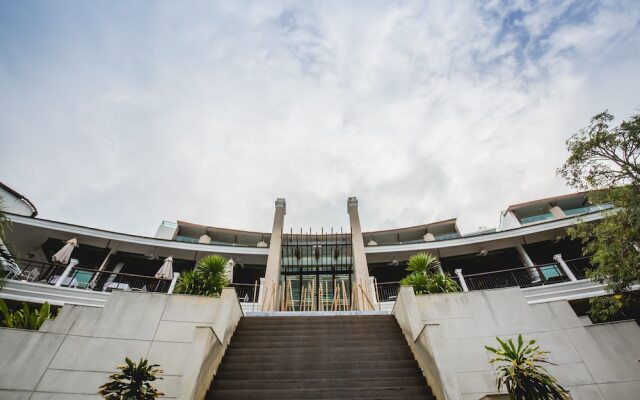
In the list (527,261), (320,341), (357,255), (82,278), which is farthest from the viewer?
(357,255)

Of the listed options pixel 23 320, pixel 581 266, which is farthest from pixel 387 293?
pixel 23 320

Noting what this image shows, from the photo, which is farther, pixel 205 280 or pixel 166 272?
pixel 166 272

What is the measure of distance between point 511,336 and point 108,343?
9.73 metres

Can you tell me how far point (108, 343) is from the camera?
20.2 ft

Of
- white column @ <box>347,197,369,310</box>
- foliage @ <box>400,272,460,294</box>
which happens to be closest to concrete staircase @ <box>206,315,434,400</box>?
foliage @ <box>400,272,460,294</box>

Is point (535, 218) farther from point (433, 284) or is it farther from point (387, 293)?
point (433, 284)

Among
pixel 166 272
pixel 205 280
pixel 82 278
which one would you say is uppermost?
pixel 82 278

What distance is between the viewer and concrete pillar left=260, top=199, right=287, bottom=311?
463 inches

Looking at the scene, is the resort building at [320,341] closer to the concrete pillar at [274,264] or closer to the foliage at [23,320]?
the foliage at [23,320]

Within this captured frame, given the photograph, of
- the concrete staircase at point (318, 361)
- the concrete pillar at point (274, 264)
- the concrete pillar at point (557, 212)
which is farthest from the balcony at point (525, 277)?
the concrete pillar at point (557, 212)

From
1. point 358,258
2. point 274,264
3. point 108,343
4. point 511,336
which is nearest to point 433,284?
point 511,336

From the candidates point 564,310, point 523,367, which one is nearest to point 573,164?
point 564,310

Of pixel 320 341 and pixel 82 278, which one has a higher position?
pixel 82 278

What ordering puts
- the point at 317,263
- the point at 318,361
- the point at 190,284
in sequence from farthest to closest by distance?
the point at 317,263, the point at 190,284, the point at 318,361
